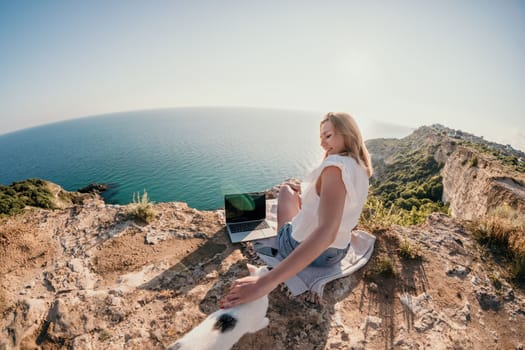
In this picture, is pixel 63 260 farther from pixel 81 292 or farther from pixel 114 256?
pixel 81 292

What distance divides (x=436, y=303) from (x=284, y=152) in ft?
287

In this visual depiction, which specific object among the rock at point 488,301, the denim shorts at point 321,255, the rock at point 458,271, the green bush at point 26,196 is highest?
the denim shorts at point 321,255

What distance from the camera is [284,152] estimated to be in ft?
293

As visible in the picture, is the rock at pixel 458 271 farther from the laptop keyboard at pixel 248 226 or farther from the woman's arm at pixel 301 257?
the laptop keyboard at pixel 248 226

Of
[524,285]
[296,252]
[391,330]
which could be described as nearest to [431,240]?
[524,285]

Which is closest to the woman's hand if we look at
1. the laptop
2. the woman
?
the woman

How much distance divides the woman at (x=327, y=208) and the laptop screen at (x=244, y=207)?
43.1 inches

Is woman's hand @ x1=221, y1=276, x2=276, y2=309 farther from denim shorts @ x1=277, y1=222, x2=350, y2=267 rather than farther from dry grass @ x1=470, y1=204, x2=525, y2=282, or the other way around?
dry grass @ x1=470, y1=204, x2=525, y2=282

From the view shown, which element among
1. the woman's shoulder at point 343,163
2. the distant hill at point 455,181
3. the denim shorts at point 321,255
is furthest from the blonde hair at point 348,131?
the distant hill at point 455,181

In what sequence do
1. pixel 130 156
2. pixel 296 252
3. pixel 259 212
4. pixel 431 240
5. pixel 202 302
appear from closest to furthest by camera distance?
pixel 296 252 < pixel 202 302 < pixel 431 240 < pixel 259 212 < pixel 130 156

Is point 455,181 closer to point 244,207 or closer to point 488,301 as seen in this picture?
point 488,301

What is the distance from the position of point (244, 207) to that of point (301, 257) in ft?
8.34

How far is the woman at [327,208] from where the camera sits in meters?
1.79

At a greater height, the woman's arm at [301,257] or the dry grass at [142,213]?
the woman's arm at [301,257]
